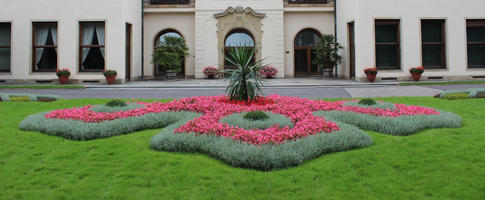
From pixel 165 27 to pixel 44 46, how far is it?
7.45 metres

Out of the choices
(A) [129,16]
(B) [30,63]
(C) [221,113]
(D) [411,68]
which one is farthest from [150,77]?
(C) [221,113]

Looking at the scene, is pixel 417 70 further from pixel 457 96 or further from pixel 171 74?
pixel 171 74

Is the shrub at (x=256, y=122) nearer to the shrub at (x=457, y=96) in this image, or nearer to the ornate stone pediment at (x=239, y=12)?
the shrub at (x=457, y=96)

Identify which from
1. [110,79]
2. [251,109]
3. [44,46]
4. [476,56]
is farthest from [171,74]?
[476,56]

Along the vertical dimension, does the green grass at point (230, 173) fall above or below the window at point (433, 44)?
below

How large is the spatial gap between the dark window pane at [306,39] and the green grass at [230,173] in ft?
63.8

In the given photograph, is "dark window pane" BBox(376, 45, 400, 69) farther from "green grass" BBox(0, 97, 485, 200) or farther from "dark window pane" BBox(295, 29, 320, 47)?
"green grass" BBox(0, 97, 485, 200)

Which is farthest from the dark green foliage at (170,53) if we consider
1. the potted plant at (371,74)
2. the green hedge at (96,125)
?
the green hedge at (96,125)

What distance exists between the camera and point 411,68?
19.2m

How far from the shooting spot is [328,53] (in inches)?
851

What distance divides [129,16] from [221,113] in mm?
16014

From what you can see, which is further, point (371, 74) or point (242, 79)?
point (371, 74)

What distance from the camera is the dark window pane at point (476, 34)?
2007 centimetres

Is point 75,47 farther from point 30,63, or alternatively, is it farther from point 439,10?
point 439,10
